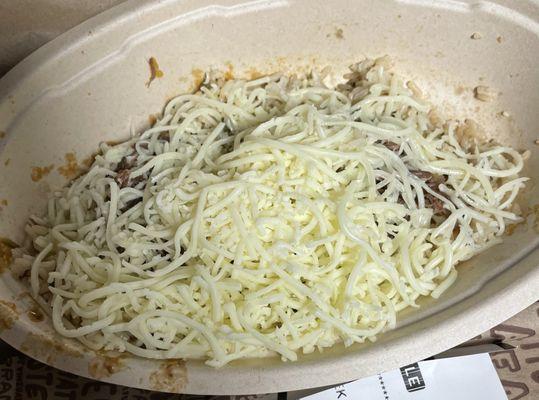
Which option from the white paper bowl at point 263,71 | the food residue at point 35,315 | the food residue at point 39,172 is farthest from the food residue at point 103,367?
the food residue at point 39,172

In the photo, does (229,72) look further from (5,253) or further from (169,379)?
(169,379)

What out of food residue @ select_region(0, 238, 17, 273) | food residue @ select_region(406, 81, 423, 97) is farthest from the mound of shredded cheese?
food residue @ select_region(406, 81, 423, 97)

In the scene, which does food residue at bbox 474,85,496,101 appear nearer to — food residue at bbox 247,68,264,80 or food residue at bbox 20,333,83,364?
food residue at bbox 247,68,264,80

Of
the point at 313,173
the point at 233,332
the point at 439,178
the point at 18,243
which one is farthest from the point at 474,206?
the point at 18,243

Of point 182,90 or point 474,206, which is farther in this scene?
point 182,90

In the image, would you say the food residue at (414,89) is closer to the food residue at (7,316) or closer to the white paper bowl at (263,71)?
the white paper bowl at (263,71)

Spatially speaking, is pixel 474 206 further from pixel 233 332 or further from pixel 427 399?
pixel 233 332
